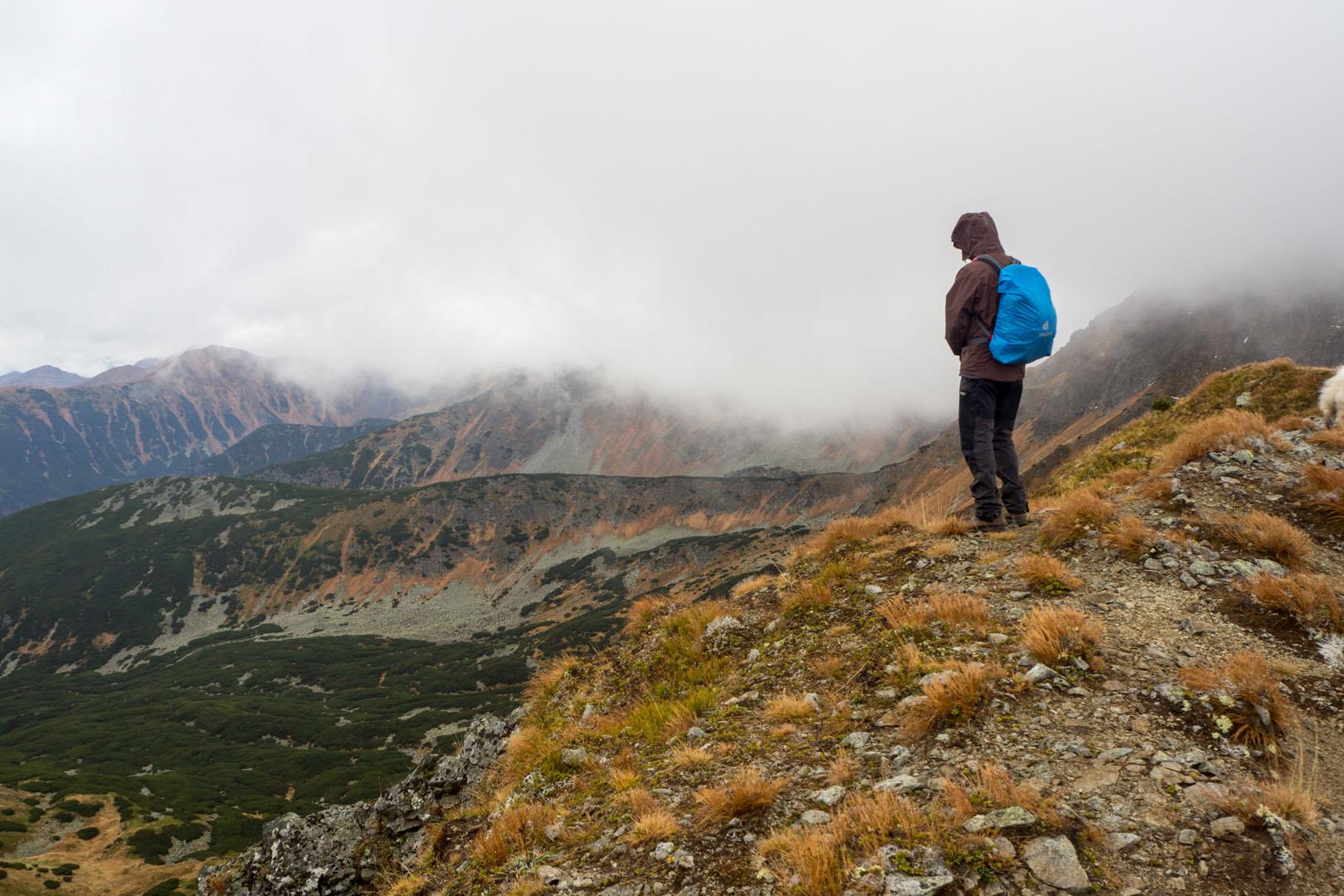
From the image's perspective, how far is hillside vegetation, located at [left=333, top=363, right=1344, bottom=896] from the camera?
11.2 ft

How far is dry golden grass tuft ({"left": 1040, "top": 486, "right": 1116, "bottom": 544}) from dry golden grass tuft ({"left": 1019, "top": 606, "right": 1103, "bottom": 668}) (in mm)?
2349

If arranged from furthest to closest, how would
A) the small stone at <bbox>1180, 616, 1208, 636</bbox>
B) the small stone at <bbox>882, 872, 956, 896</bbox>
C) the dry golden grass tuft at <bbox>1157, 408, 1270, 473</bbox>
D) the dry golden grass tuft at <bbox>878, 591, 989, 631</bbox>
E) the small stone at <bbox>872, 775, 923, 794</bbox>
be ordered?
the dry golden grass tuft at <bbox>1157, 408, 1270, 473</bbox> → the dry golden grass tuft at <bbox>878, 591, 989, 631</bbox> → the small stone at <bbox>1180, 616, 1208, 636</bbox> → the small stone at <bbox>872, 775, 923, 794</bbox> → the small stone at <bbox>882, 872, 956, 896</bbox>

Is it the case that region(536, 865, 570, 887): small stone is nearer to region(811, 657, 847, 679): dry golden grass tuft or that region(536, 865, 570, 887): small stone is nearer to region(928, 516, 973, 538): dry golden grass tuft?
region(811, 657, 847, 679): dry golden grass tuft

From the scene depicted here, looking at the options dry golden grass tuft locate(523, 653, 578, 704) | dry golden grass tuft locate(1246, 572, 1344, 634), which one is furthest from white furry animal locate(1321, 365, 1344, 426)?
dry golden grass tuft locate(523, 653, 578, 704)

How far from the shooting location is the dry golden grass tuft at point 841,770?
15.3 ft

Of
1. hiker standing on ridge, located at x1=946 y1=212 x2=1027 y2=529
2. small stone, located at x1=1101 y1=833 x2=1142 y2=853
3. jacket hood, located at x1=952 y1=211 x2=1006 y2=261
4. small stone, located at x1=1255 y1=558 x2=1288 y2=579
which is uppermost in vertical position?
jacket hood, located at x1=952 y1=211 x2=1006 y2=261

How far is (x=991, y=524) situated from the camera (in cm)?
917

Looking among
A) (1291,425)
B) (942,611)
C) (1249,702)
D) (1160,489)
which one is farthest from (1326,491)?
(942,611)

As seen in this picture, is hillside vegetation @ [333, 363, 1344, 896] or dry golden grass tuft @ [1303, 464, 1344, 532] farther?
dry golden grass tuft @ [1303, 464, 1344, 532]

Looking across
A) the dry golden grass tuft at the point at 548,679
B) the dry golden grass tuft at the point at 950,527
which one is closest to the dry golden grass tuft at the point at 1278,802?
the dry golden grass tuft at the point at 950,527

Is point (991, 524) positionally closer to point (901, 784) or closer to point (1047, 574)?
point (1047, 574)

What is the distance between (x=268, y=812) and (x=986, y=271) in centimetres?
10505

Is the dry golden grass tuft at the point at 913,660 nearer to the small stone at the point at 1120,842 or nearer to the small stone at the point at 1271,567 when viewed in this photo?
the small stone at the point at 1120,842

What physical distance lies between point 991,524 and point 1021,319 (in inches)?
137
